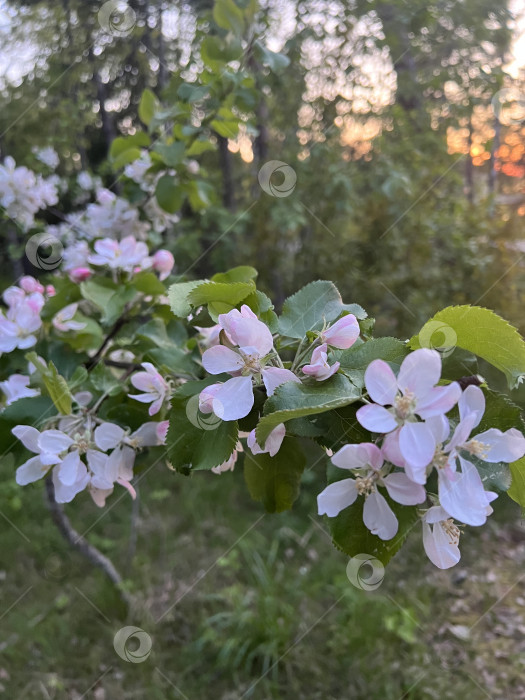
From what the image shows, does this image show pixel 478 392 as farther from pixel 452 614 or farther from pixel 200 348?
pixel 452 614

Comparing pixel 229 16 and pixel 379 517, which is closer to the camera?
pixel 379 517

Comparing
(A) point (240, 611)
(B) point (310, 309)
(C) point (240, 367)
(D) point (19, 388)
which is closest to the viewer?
(C) point (240, 367)

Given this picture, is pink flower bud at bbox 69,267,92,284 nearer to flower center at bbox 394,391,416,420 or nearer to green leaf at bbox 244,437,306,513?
green leaf at bbox 244,437,306,513

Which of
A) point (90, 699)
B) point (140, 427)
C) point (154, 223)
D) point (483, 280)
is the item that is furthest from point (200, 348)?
point (483, 280)

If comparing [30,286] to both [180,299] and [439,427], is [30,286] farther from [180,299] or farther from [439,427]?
[439,427]

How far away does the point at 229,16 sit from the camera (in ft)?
3.64

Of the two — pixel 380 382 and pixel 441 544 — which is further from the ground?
pixel 380 382

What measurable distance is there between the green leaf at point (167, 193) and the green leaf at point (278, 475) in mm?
767

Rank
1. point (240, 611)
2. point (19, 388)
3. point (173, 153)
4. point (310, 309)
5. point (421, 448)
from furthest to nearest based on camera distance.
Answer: point (240, 611), point (173, 153), point (19, 388), point (310, 309), point (421, 448)

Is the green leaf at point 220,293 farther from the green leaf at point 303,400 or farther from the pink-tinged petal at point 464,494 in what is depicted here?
the pink-tinged petal at point 464,494

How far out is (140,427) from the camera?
725 millimetres

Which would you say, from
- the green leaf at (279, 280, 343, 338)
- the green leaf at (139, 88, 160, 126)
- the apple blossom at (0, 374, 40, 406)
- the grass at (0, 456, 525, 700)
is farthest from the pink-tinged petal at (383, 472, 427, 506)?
the grass at (0, 456, 525, 700)

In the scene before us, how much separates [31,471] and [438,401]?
502 millimetres

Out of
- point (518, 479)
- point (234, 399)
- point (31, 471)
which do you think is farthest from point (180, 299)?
point (518, 479)
